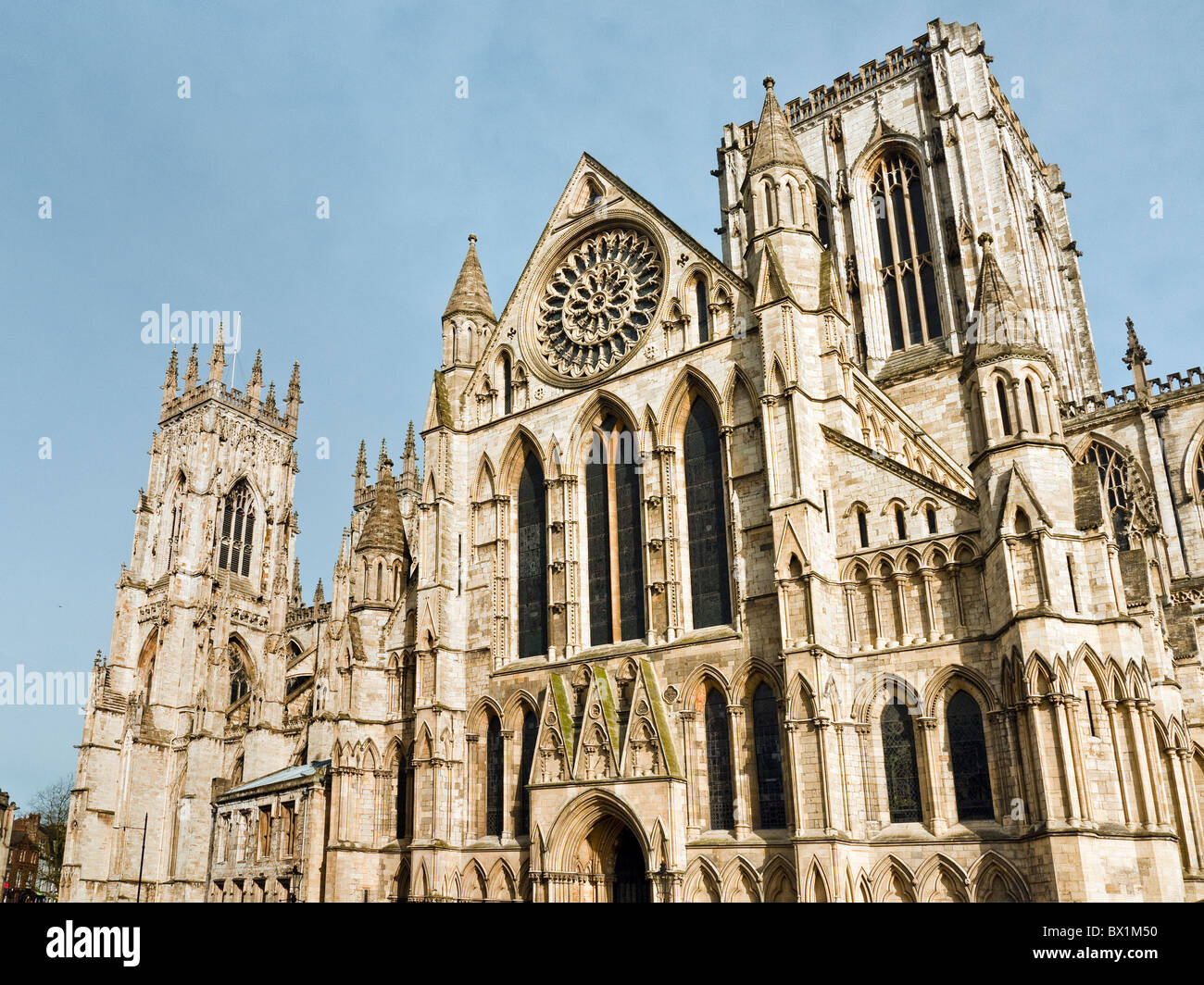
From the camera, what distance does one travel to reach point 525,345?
29016 mm

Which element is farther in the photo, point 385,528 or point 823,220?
point 823,220

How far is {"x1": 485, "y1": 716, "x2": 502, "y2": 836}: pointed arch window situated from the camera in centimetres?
2522

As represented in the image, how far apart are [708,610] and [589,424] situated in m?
6.44

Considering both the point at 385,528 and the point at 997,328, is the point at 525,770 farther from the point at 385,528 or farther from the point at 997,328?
the point at 997,328

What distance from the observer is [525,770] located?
82.0 ft

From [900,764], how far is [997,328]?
931 centimetres

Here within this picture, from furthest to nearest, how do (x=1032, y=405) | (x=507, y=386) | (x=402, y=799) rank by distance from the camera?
(x=507, y=386)
(x=402, y=799)
(x=1032, y=405)

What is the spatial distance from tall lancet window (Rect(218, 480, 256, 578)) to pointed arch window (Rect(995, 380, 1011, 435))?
5497 centimetres

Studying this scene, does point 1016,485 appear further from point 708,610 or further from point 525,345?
point 525,345

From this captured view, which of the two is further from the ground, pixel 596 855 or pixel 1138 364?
pixel 1138 364

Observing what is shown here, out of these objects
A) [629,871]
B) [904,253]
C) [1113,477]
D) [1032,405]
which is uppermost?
[904,253]

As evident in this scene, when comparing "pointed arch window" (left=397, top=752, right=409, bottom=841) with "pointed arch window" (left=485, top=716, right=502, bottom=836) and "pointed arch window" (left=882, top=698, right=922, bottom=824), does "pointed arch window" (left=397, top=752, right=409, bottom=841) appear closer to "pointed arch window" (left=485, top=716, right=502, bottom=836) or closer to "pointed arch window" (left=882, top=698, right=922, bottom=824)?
"pointed arch window" (left=485, top=716, right=502, bottom=836)

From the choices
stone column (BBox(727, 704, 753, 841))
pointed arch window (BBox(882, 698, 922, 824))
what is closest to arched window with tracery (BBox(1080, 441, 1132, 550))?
pointed arch window (BBox(882, 698, 922, 824))

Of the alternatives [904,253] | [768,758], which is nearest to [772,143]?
[904,253]
